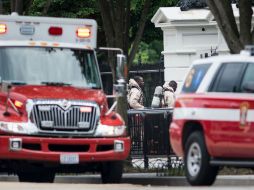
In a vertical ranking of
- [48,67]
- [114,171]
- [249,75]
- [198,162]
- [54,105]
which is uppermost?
[249,75]

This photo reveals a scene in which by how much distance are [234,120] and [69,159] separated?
12.3 feet

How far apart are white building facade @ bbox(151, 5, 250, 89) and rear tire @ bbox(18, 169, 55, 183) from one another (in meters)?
7.69

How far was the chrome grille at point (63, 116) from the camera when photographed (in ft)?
65.9

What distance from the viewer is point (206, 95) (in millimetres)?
17891

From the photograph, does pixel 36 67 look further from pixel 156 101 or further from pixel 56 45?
pixel 156 101

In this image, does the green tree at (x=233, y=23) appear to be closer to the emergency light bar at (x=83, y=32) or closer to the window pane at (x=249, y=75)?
the emergency light bar at (x=83, y=32)

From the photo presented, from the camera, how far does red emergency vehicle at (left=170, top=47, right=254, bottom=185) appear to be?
1742 centimetres

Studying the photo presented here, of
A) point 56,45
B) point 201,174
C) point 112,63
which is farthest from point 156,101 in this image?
point 201,174

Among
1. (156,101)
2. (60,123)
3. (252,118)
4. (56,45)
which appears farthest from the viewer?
(156,101)

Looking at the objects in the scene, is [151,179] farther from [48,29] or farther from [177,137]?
[48,29]

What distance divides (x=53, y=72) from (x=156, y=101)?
7617 mm

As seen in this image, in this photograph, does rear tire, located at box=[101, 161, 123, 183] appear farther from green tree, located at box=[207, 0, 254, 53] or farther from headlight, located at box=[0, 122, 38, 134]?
green tree, located at box=[207, 0, 254, 53]

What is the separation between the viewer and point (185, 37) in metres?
29.0

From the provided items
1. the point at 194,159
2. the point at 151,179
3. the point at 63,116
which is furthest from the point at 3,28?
the point at 194,159
